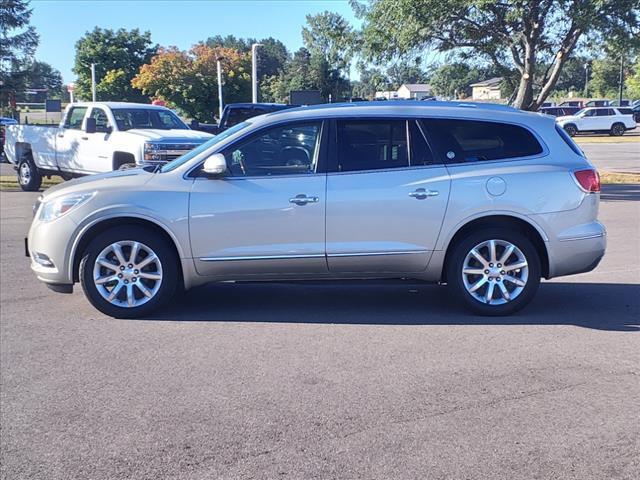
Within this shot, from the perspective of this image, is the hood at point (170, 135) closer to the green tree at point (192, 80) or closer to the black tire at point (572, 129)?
the green tree at point (192, 80)

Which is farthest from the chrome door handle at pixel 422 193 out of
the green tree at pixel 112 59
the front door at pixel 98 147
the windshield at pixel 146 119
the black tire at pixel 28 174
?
the green tree at pixel 112 59

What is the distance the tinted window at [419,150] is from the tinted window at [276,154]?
87 centimetres

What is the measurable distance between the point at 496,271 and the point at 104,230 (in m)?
3.65

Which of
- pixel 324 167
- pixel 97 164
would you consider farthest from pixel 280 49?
pixel 324 167

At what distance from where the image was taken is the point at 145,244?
660cm

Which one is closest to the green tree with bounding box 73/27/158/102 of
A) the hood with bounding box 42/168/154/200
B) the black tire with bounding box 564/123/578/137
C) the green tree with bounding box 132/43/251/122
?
the green tree with bounding box 132/43/251/122

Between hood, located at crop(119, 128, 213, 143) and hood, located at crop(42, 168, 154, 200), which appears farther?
hood, located at crop(119, 128, 213, 143)

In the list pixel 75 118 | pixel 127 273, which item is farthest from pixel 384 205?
pixel 75 118

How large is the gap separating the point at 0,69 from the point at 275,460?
805 inches

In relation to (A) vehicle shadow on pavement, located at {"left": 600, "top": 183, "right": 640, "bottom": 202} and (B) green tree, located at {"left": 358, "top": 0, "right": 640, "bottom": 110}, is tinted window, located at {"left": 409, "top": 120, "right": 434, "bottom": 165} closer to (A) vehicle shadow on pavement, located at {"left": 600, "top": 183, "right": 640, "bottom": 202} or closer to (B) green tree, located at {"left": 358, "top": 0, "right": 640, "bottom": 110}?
(B) green tree, located at {"left": 358, "top": 0, "right": 640, "bottom": 110}

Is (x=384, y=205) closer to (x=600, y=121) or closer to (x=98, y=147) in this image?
(x=98, y=147)

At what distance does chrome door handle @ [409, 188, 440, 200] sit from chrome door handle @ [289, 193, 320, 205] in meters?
0.87

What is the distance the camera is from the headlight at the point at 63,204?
6.64 metres

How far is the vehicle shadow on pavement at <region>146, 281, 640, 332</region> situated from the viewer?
6.63 metres
